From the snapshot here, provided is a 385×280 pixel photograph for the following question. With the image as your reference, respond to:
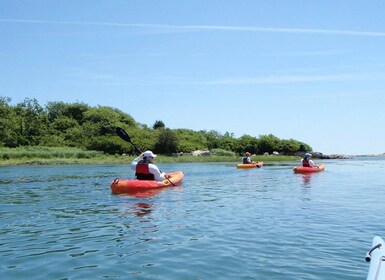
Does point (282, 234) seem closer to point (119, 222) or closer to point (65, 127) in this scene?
point (119, 222)

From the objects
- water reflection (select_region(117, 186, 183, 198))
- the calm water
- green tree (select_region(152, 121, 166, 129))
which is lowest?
the calm water

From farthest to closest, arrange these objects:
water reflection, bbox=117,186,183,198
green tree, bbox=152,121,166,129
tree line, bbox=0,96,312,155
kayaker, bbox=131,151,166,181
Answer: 1. green tree, bbox=152,121,166,129
2. tree line, bbox=0,96,312,155
3. kayaker, bbox=131,151,166,181
4. water reflection, bbox=117,186,183,198

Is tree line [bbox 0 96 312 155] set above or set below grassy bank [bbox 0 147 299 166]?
above

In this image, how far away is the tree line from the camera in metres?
51.8

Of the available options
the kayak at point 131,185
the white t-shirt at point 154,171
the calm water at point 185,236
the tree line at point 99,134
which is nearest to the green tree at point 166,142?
the tree line at point 99,134

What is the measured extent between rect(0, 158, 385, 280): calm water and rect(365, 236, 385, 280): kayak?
1.77 feet

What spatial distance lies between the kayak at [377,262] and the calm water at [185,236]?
54 cm

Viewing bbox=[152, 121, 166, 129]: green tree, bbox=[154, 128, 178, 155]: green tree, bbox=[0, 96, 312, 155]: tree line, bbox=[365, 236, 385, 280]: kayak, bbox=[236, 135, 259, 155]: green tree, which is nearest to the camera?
bbox=[365, 236, 385, 280]: kayak

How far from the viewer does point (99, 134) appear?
196 feet

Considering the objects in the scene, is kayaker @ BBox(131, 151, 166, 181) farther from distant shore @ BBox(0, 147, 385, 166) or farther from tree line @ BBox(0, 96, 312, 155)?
tree line @ BBox(0, 96, 312, 155)

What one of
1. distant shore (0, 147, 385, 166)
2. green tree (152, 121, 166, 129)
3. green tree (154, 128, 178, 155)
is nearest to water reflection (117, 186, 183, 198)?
distant shore (0, 147, 385, 166)

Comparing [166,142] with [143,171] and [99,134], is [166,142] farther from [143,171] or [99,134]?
[143,171]

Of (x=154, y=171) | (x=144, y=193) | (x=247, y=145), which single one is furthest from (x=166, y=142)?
(x=144, y=193)

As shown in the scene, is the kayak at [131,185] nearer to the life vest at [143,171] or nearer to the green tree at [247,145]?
the life vest at [143,171]
